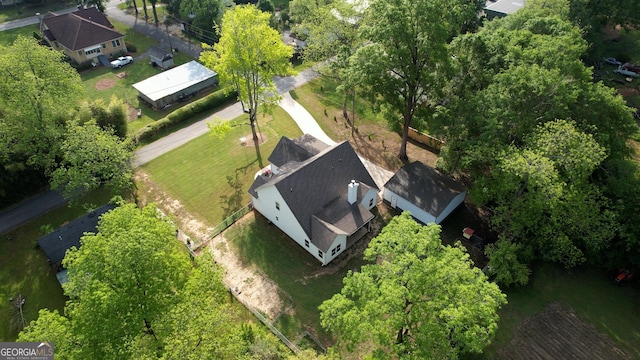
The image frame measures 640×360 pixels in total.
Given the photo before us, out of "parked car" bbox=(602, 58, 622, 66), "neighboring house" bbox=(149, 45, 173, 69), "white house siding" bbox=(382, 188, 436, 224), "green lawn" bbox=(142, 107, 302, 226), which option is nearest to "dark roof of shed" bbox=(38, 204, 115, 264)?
"green lawn" bbox=(142, 107, 302, 226)

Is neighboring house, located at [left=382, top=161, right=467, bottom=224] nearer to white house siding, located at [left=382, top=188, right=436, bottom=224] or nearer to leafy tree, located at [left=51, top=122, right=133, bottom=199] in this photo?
white house siding, located at [left=382, top=188, right=436, bottom=224]

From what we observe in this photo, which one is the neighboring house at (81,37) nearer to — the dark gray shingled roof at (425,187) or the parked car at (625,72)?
the dark gray shingled roof at (425,187)

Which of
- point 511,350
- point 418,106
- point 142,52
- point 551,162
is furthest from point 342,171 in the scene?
point 142,52

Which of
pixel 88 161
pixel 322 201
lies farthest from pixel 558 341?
pixel 88 161

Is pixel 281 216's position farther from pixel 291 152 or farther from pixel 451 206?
pixel 451 206

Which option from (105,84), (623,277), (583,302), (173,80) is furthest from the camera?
(105,84)

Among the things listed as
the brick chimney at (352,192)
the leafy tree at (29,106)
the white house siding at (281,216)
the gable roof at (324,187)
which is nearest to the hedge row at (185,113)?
the leafy tree at (29,106)
